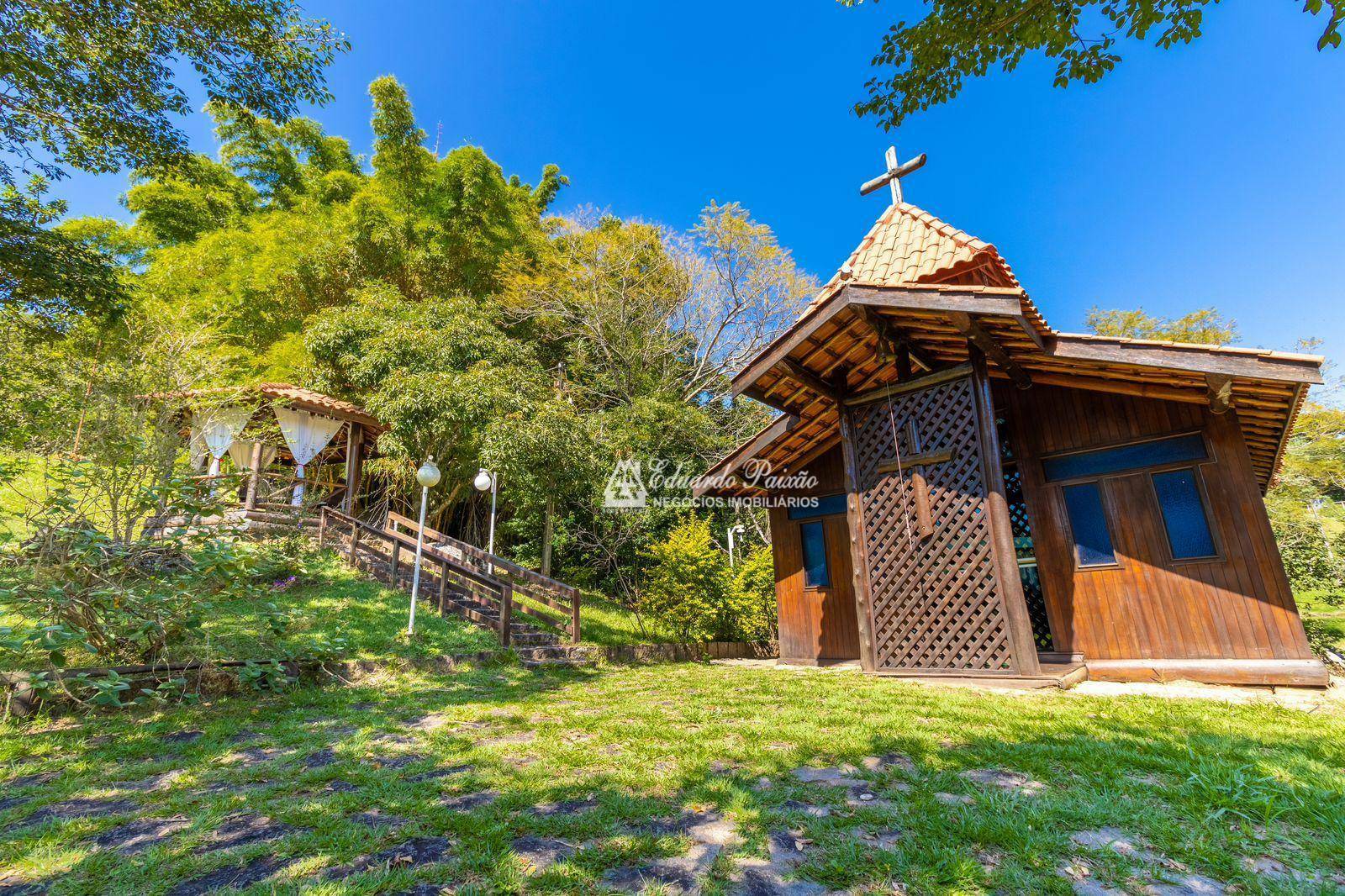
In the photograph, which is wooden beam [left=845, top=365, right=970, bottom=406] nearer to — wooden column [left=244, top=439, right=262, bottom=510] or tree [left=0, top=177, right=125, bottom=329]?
tree [left=0, top=177, right=125, bottom=329]

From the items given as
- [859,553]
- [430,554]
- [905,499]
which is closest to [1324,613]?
[905,499]

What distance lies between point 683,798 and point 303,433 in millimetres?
13437

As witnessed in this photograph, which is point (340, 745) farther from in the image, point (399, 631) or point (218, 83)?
point (218, 83)

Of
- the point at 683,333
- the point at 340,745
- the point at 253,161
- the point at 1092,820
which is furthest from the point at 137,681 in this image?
the point at 253,161

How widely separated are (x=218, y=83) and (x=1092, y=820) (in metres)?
11.5

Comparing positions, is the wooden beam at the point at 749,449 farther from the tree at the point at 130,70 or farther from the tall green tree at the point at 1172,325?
the tall green tree at the point at 1172,325

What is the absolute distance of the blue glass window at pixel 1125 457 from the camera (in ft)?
19.1

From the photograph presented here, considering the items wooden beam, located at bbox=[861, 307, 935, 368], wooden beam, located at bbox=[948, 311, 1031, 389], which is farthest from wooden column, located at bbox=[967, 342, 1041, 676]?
wooden beam, located at bbox=[861, 307, 935, 368]

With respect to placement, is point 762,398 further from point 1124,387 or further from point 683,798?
point 683,798

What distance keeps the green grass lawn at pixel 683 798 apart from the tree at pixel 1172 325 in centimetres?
1987

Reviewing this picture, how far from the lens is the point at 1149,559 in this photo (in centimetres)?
593

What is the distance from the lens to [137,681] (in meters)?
4.45

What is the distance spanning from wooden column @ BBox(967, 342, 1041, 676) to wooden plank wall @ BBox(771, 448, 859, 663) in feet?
9.31

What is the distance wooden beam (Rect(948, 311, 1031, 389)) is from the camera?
550 cm
